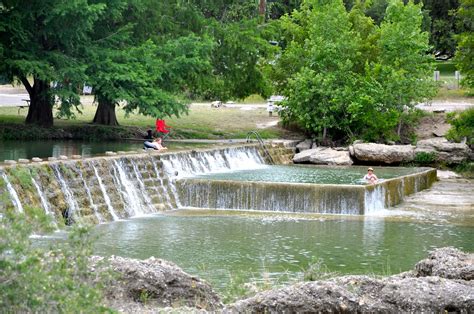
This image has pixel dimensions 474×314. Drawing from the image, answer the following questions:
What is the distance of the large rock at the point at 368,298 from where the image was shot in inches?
340

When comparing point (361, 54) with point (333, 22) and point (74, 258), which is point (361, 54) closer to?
point (333, 22)

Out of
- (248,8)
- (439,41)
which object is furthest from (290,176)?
(439,41)

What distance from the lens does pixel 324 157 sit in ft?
103

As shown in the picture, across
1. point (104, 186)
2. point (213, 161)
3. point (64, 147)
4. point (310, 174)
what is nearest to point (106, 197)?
point (104, 186)

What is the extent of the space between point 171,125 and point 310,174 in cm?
1032

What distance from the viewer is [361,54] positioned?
117 ft

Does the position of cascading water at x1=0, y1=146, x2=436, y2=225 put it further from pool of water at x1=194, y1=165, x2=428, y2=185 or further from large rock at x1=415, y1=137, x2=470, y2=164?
large rock at x1=415, y1=137, x2=470, y2=164

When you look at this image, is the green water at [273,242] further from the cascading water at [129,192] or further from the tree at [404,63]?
the tree at [404,63]

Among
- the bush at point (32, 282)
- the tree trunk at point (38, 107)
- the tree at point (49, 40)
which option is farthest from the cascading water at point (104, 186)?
the bush at point (32, 282)

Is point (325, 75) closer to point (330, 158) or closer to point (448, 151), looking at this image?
point (330, 158)

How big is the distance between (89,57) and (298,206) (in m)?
10.3

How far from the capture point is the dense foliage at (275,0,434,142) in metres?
33.8

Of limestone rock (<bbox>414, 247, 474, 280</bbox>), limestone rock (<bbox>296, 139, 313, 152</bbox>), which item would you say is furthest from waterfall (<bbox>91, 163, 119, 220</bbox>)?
limestone rock (<bbox>296, 139, 313, 152</bbox>)

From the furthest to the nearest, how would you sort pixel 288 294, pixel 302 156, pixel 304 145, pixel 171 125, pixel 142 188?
pixel 171 125
pixel 304 145
pixel 302 156
pixel 142 188
pixel 288 294
